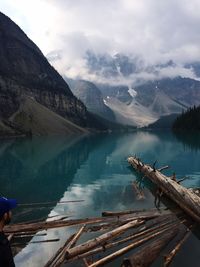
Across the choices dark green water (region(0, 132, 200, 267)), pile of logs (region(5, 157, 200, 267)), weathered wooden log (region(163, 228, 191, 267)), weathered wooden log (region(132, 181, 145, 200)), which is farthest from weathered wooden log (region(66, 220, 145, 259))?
weathered wooden log (region(132, 181, 145, 200))

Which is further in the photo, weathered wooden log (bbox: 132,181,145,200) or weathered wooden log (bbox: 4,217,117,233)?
weathered wooden log (bbox: 132,181,145,200)

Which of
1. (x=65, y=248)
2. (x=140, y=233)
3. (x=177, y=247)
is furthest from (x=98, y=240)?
(x=177, y=247)

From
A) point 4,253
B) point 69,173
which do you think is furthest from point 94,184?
point 4,253

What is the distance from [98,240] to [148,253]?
2859 millimetres

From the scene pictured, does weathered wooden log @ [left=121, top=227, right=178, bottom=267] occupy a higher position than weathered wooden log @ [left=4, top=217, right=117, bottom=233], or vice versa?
weathered wooden log @ [left=121, top=227, right=178, bottom=267]

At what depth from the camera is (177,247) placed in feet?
64.4

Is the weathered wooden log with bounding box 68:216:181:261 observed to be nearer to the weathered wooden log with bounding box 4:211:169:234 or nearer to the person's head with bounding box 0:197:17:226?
the weathered wooden log with bounding box 4:211:169:234

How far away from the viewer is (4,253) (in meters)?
9.39

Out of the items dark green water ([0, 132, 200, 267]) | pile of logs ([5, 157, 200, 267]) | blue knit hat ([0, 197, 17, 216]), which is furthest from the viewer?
dark green water ([0, 132, 200, 267])

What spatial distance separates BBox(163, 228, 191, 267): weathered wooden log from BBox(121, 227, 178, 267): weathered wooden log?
55 cm

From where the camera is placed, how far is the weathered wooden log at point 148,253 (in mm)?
17719

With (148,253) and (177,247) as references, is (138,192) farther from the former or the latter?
(148,253)

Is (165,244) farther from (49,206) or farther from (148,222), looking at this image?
(49,206)

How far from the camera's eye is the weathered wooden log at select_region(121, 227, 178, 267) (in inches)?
698
